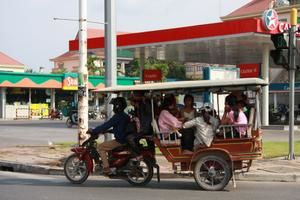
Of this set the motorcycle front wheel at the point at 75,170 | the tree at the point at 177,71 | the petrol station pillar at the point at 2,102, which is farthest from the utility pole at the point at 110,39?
the tree at the point at 177,71

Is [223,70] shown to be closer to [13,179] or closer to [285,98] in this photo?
[13,179]

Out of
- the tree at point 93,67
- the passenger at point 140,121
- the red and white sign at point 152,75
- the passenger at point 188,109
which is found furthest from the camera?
the tree at point 93,67

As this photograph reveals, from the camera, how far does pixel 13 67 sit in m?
77.8

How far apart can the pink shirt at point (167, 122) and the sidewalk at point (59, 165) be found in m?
1.83

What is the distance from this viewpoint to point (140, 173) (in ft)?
35.2

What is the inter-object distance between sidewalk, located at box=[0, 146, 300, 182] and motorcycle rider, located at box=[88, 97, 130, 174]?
1809 millimetres

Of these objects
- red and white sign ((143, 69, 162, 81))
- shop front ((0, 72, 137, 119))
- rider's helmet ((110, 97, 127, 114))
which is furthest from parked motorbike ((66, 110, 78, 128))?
rider's helmet ((110, 97, 127, 114))

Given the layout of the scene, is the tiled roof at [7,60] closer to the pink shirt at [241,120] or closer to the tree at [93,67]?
the tree at [93,67]

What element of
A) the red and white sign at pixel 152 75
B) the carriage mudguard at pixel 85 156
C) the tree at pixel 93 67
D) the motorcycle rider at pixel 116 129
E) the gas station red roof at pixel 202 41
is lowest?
the carriage mudguard at pixel 85 156

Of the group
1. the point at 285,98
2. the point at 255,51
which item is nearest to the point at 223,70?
the point at 255,51

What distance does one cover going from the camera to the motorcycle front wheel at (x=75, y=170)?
11.0 metres

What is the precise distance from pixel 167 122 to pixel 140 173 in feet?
3.83

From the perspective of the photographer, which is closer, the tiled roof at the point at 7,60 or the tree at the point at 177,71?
the tiled roof at the point at 7,60

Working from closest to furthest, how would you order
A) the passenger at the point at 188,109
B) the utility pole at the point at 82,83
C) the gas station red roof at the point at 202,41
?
the passenger at the point at 188,109 < the utility pole at the point at 82,83 < the gas station red roof at the point at 202,41
